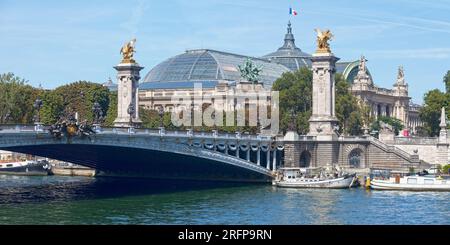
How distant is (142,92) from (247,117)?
3484 centimetres

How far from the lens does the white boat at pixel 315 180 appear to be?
69562 millimetres

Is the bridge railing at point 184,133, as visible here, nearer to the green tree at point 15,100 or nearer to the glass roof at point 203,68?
the green tree at point 15,100

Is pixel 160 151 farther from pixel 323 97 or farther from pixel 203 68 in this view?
pixel 203 68

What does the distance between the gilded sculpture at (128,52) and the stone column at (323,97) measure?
16050 millimetres

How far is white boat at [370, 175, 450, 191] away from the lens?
216ft

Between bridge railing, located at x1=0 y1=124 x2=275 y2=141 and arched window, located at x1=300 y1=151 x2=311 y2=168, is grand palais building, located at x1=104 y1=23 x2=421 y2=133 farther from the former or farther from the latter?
bridge railing, located at x1=0 y1=124 x2=275 y2=141

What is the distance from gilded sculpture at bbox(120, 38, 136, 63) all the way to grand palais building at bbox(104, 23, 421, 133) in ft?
106

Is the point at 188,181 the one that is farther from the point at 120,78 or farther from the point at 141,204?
the point at 141,204

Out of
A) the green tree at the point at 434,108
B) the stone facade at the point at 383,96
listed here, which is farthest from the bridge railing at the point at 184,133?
the stone facade at the point at 383,96

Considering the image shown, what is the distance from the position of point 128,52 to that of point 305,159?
1850 cm

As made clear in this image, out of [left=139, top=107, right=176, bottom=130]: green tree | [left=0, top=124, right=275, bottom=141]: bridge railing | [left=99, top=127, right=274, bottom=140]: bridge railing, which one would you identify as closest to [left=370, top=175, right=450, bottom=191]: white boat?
[left=99, top=127, right=274, bottom=140]: bridge railing

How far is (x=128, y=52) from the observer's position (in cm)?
8212

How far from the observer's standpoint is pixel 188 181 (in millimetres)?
76125
